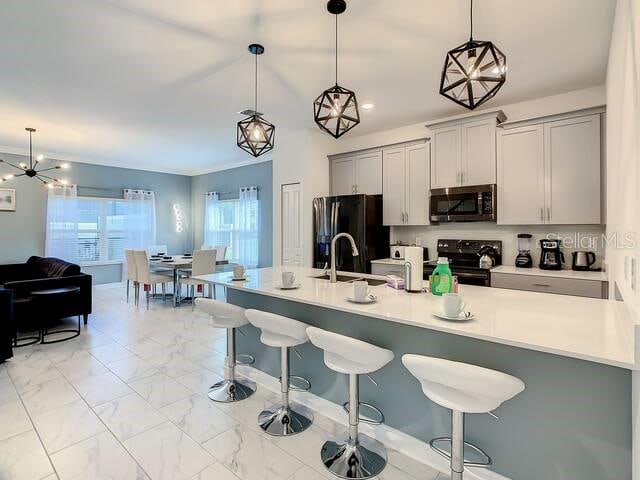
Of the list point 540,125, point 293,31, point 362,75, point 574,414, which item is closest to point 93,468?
point 574,414

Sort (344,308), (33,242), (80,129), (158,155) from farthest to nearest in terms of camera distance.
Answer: (158,155) < (33,242) < (80,129) < (344,308)

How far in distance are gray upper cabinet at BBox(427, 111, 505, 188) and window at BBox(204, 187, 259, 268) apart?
12.9 ft

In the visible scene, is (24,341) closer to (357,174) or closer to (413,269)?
(413,269)

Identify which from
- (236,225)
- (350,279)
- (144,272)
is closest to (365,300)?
(350,279)

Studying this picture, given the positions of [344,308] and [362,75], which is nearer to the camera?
[344,308]

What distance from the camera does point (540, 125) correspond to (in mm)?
3453

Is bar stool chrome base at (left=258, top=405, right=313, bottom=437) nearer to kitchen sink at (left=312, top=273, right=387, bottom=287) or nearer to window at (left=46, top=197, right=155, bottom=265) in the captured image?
kitchen sink at (left=312, top=273, right=387, bottom=287)

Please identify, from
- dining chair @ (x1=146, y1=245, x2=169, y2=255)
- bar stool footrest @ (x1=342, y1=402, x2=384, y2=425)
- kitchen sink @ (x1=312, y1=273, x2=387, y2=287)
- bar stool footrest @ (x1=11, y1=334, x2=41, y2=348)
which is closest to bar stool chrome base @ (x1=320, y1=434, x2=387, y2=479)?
bar stool footrest @ (x1=342, y1=402, x2=384, y2=425)

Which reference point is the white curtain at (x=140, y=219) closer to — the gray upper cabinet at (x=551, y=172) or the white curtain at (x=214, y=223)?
the white curtain at (x=214, y=223)

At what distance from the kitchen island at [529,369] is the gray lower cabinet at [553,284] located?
1319 millimetres

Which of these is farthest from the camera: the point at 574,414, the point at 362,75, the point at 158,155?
the point at 158,155

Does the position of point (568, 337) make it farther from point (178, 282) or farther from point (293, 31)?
point (178, 282)

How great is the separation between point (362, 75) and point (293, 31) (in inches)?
36.5

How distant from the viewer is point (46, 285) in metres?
4.17
